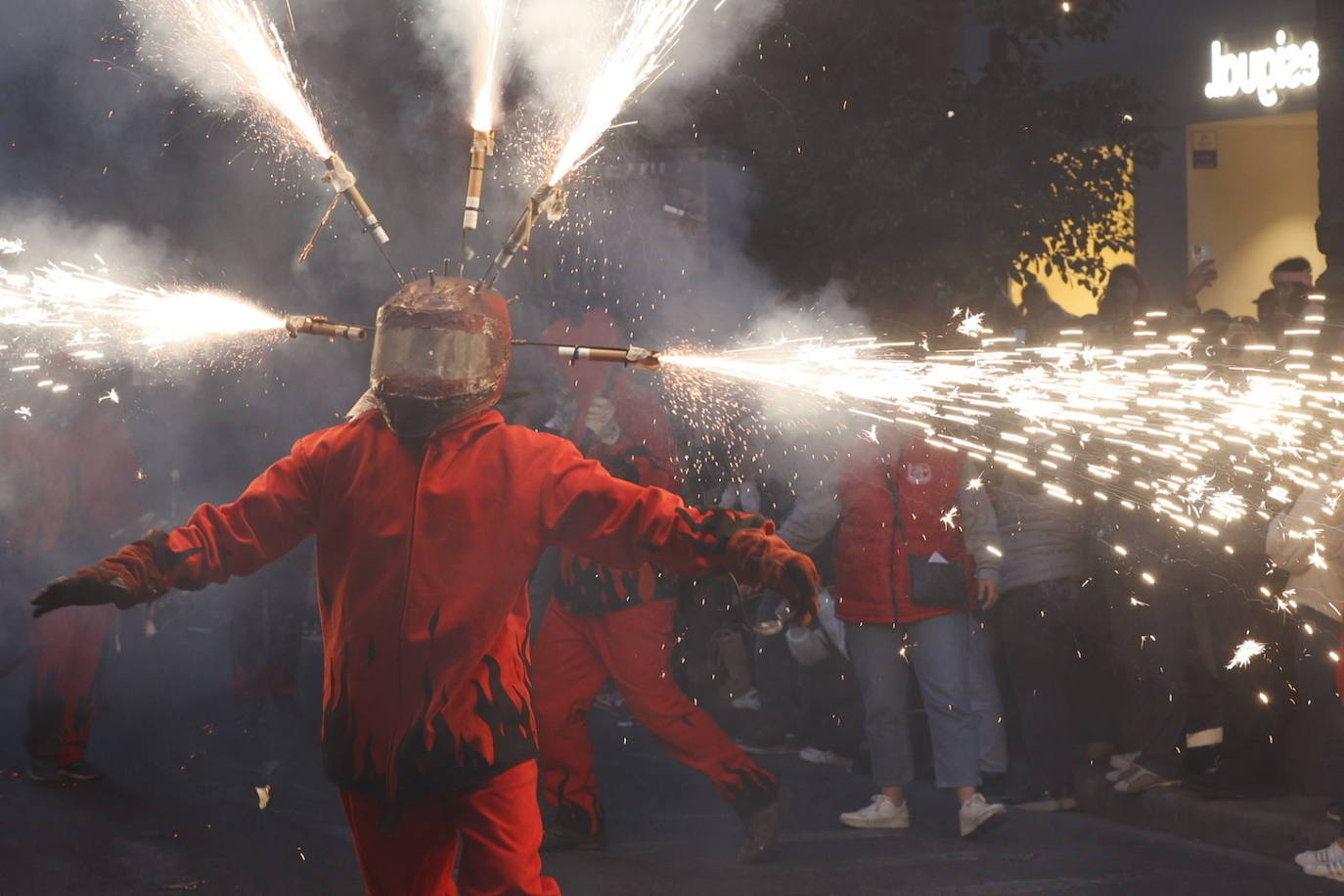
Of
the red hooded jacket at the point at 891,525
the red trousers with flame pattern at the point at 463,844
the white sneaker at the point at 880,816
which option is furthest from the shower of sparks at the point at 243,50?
the white sneaker at the point at 880,816

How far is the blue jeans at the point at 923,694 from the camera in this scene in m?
6.35

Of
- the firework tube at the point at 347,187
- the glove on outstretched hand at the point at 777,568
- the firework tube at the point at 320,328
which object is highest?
the firework tube at the point at 347,187

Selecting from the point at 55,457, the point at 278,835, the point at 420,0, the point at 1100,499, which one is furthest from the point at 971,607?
the point at 420,0

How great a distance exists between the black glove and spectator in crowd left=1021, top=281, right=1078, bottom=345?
17.9ft

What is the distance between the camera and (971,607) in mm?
6652

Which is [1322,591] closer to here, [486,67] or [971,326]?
[971,326]

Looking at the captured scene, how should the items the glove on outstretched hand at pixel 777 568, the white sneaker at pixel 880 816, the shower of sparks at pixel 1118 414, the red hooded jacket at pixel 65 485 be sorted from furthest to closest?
the red hooded jacket at pixel 65 485 → the white sneaker at pixel 880 816 → the shower of sparks at pixel 1118 414 → the glove on outstretched hand at pixel 777 568

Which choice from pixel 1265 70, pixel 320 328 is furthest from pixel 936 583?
pixel 1265 70

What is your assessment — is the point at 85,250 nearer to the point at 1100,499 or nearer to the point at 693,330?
the point at 693,330

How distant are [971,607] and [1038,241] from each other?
5.59 metres

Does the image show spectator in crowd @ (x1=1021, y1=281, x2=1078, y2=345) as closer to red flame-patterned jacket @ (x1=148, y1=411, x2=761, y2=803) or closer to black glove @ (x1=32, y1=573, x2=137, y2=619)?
red flame-patterned jacket @ (x1=148, y1=411, x2=761, y2=803)

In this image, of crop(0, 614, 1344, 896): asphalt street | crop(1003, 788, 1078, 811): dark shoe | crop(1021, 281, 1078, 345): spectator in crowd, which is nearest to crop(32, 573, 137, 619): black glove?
crop(0, 614, 1344, 896): asphalt street

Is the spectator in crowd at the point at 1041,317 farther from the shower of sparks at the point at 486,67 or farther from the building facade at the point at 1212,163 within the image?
the building facade at the point at 1212,163

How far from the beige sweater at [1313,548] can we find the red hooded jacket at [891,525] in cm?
132
